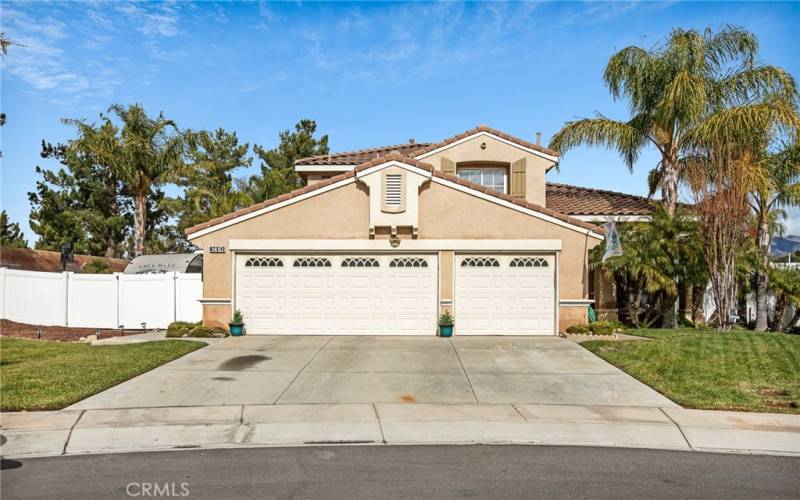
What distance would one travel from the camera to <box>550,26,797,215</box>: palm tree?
18.2m

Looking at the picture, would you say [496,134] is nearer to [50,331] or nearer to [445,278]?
[445,278]

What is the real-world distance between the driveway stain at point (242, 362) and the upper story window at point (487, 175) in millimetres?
11000

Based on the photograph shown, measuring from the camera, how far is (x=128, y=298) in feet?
61.5

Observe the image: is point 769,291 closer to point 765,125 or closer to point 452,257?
point 765,125

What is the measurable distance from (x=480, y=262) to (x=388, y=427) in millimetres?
8589

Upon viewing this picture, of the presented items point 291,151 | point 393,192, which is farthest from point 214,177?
point 393,192

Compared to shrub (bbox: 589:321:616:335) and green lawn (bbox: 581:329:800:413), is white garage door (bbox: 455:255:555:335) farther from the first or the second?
green lawn (bbox: 581:329:800:413)

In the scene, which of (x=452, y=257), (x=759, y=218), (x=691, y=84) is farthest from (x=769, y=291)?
(x=452, y=257)

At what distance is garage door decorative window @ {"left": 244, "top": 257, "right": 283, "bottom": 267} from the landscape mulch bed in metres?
5.32

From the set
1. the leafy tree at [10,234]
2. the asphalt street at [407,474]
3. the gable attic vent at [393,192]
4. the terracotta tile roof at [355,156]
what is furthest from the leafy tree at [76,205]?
the asphalt street at [407,474]

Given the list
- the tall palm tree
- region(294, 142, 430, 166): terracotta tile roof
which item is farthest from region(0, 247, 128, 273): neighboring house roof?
region(294, 142, 430, 166): terracotta tile roof

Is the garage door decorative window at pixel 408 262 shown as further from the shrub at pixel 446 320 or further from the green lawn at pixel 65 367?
the green lawn at pixel 65 367

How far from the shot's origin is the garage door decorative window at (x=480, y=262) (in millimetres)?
15844

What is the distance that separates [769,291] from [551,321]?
28.5 feet
